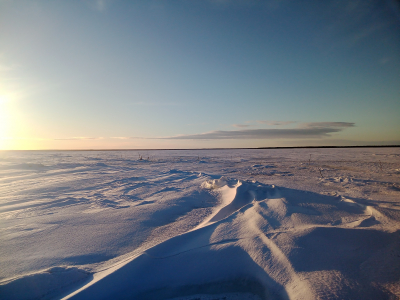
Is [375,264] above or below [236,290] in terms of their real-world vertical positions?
above

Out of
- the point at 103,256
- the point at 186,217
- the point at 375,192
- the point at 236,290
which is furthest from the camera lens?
the point at 375,192

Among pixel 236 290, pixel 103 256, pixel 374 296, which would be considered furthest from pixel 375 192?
pixel 103 256

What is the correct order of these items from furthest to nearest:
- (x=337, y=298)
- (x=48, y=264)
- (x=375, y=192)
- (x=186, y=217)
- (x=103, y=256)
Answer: (x=375, y=192) → (x=186, y=217) → (x=103, y=256) → (x=48, y=264) → (x=337, y=298)

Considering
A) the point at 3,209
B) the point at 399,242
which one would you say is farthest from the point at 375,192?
the point at 3,209

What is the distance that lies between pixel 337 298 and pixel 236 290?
2.40 feet

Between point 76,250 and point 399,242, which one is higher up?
point 399,242

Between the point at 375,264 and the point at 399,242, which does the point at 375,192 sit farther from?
the point at 375,264

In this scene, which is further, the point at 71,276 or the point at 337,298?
the point at 71,276

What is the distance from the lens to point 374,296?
4.52ft

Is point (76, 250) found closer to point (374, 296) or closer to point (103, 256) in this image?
point (103, 256)

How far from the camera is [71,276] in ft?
5.66

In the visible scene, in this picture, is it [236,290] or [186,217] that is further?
[186,217]

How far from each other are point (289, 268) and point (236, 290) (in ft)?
1.65

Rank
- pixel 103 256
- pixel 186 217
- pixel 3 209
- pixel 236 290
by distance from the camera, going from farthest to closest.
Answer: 1. pixel 3 209
2. pixel 186 217
3. pixel 103 256
4. pixel 236 290
